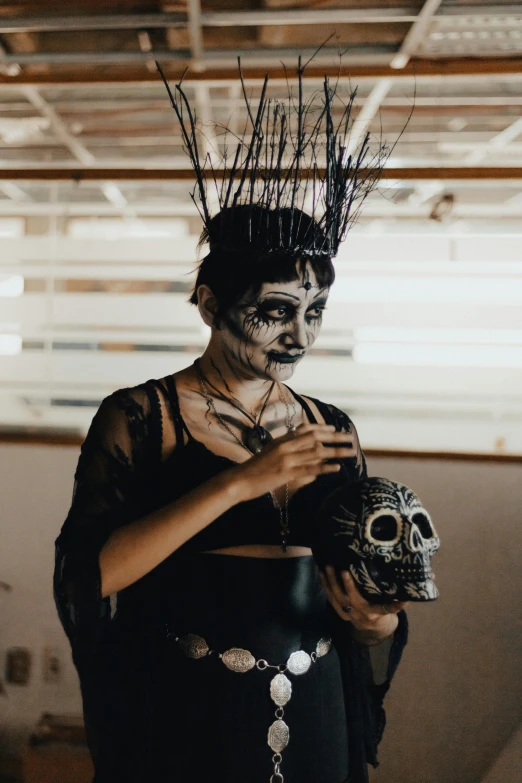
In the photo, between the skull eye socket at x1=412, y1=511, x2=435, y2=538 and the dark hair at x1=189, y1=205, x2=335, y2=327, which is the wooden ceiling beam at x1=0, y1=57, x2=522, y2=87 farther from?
the skull eye socket at x1=412, y1=511, x2=435, y2=538

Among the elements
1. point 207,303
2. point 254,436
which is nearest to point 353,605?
point 254,436

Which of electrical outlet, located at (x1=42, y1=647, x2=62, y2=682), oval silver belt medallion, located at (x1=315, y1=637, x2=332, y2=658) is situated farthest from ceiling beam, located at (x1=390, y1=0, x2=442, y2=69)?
electrical outlet, located at (x1=42, y1=647, x2=62, y2=682)

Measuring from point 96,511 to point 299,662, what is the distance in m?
0.45

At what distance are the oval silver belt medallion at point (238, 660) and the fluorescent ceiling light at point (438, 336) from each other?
1.65 meters

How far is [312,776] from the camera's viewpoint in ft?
3.71

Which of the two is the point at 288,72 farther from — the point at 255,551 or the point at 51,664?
the point at 51,664

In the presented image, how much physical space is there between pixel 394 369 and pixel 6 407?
1.57 metres

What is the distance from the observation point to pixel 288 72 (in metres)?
2.27

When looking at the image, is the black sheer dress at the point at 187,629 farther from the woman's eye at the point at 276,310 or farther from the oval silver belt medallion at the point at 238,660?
the woman's eye at the point at 276,310

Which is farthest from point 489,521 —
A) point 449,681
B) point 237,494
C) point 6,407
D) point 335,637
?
point 6,407

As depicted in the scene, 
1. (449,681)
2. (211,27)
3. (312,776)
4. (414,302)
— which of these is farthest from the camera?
(414,302)

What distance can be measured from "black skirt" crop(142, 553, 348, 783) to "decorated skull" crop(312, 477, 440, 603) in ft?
0.41

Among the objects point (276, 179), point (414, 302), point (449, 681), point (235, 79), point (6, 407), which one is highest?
point (235, 79)

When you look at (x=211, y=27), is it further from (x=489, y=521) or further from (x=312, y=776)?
(x=312, y=776)
